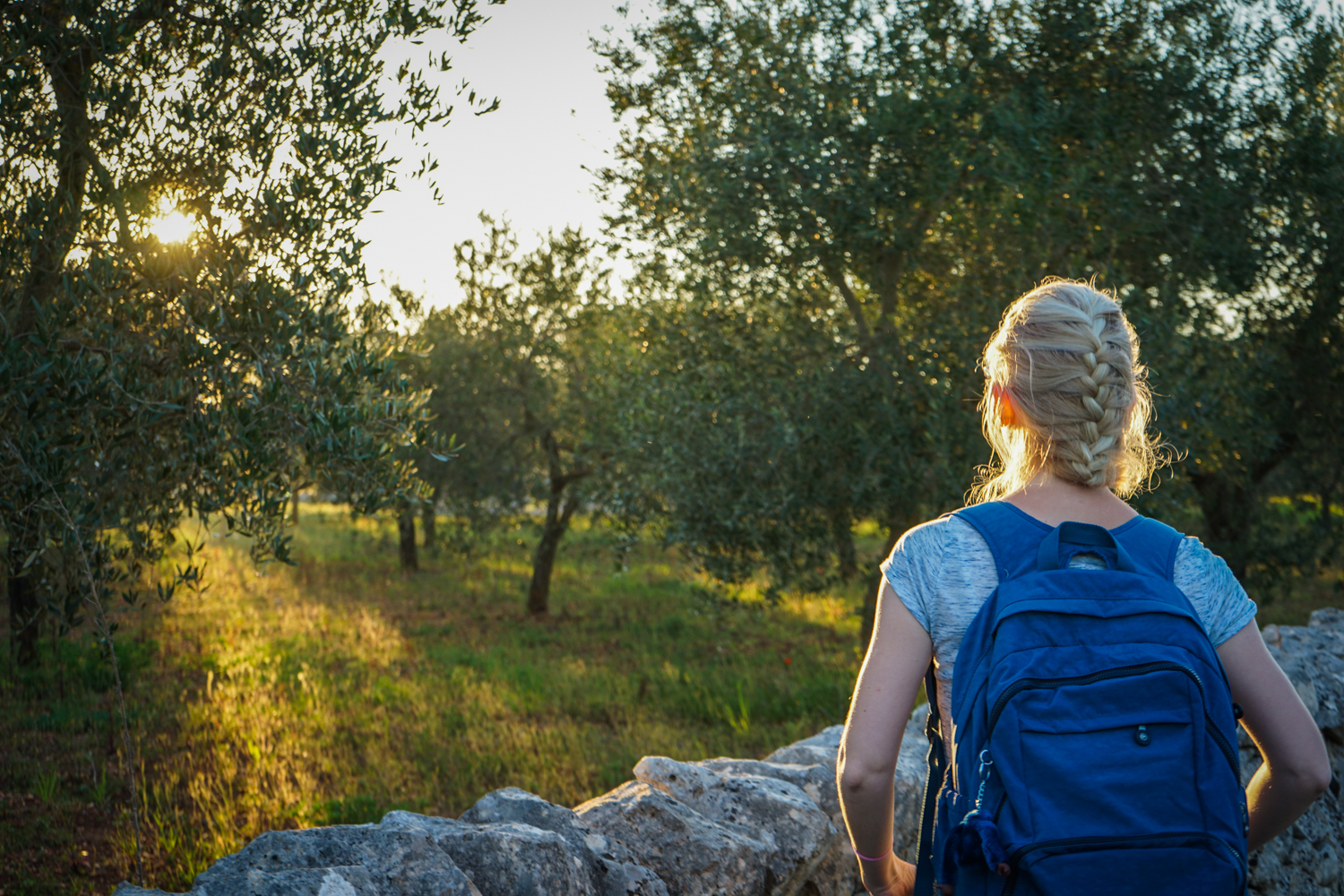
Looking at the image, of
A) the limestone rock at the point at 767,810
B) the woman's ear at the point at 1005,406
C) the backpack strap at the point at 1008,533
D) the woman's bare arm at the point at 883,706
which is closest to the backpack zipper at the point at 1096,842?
the woman's bare arm at the point at 883,706

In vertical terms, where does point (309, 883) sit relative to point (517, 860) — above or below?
above

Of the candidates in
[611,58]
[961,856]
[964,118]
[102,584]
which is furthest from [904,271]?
[961,856]

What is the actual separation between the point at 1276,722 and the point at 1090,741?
64 cm

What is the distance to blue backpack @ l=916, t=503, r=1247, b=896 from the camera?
66.1 inches

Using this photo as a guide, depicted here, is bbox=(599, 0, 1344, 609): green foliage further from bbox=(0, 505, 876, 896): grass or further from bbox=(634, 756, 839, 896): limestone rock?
bbox=(634, 756, 839, 896): limestone rock

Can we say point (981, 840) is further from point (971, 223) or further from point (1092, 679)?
point (971, 223)

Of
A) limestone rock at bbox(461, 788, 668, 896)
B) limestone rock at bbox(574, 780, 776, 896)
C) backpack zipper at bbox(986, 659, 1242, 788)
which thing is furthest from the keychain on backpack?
limestone rock at bbox(574, 780, 776, 896)

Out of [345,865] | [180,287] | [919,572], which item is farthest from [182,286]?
[919,572]

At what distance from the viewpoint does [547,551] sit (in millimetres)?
18594

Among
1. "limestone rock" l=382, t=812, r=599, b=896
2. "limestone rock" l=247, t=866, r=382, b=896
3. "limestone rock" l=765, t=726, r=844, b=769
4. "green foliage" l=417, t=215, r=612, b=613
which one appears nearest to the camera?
"limestone rock" l=247, t=866, r=382, b=896

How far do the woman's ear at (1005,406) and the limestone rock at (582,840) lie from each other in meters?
2.28

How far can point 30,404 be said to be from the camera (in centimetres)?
436

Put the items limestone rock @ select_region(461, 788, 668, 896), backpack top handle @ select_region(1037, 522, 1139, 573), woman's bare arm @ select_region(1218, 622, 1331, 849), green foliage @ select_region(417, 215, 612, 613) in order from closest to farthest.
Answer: backpack top handle @ select_region(1037, 522, 1139, 573)
woman's bare arm @ select_region(1218, 622, 1331, 849)
limestone rock @ select_region(461, 788, 668, 896)
green foliage @ select_region(417, 215, 612, 613)

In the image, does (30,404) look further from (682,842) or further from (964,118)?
(964,118)
